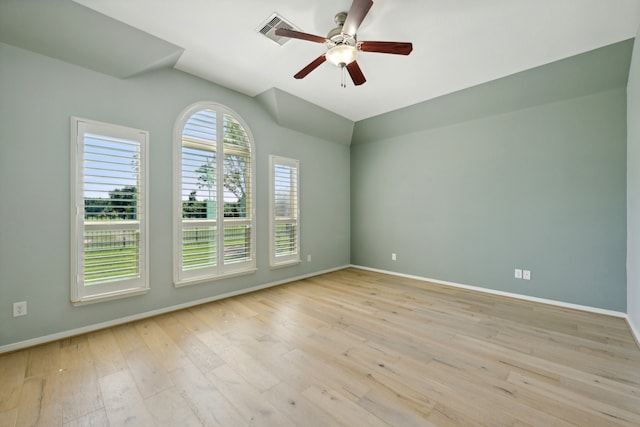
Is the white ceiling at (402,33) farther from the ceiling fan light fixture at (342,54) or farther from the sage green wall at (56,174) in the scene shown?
the sage green wall at (56,174)

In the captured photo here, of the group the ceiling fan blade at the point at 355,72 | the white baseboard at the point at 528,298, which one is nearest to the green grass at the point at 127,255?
the ceiling fan blade at the point at 355,72

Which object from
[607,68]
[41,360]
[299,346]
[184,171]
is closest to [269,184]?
[184,171]

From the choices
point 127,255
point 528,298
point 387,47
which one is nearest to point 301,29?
point 387,47

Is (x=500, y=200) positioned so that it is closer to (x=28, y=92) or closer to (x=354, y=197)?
(x=354, y=197)

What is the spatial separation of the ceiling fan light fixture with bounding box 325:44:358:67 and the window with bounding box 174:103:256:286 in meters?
1.92

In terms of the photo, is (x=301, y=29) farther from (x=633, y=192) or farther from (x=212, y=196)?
(x=633, y=192)

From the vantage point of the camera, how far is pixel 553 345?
2.37 m

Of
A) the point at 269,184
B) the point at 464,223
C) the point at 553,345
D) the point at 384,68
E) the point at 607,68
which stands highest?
the point at 384,68

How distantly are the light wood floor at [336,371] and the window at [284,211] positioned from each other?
4.33ft

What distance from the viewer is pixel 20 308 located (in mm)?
2326

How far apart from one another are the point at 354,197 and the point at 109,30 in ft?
14.6

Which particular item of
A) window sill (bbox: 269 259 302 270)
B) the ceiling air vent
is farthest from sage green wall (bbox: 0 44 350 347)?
the ceiling air vent

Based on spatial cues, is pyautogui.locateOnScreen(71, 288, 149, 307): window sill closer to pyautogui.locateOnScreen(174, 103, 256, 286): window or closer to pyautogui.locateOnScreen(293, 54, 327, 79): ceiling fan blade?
pyautogui.locateOnScreen(174, 103, 256, 286): window

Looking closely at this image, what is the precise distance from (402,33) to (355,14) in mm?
824
